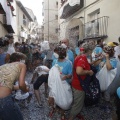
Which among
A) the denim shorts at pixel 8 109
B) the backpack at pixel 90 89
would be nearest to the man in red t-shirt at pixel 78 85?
the backpack at pixel 90 89

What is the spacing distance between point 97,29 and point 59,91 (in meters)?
7.95

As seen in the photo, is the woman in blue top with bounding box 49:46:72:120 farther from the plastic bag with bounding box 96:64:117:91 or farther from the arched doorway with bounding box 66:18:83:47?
the arched doorway with bounding box 66:18:83:47

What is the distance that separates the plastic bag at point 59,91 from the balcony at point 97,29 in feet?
23.0

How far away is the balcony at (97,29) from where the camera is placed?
35.7 feet

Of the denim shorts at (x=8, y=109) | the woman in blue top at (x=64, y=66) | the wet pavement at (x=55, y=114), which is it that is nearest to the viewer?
the denim shorts at (x=8, y=109)

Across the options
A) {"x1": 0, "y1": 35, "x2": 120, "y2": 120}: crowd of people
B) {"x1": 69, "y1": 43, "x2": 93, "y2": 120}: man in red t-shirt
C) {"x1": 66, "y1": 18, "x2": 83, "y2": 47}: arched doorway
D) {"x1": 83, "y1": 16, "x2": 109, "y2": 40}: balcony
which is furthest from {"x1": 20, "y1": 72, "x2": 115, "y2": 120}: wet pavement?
{"x1": 66, "y1": 18, "x2": 83, "y2": 47}: arched doorway

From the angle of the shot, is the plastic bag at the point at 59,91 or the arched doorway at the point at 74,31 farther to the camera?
the arched doorway at the point at 74,31

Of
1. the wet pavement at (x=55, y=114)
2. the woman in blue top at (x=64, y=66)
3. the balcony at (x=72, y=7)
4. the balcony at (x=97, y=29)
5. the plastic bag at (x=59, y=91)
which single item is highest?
the balcony at (x=72, y=7)

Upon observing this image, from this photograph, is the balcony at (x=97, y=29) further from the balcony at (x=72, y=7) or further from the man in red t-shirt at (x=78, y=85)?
the man in red t-shirt at (x=78, y=85)

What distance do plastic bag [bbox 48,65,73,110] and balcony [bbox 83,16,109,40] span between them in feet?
23.0

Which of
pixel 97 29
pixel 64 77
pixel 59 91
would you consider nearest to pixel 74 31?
pixel 97 29

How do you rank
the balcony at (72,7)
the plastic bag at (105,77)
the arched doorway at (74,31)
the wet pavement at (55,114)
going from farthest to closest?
the arched doorway at (74,31) → the balcony at (72,7) → the plastic bag at (105,77) → the wet pavement at (55,114)

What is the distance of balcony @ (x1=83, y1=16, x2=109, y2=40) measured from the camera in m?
10.9

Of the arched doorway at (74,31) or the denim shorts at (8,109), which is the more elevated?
the arched doorway at (74,31)
